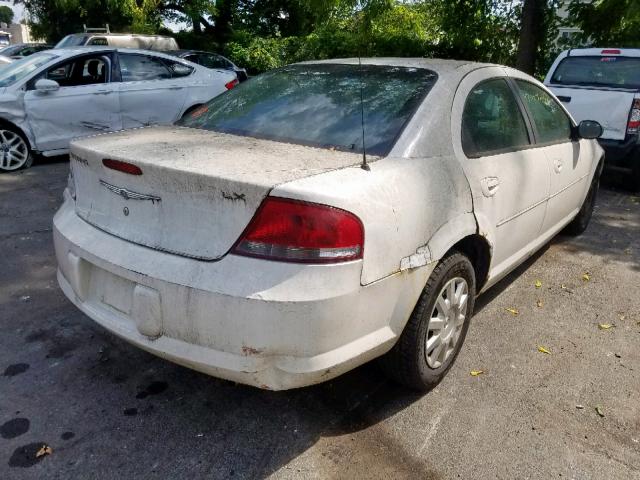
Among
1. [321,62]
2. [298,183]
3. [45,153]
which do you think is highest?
[321,62]

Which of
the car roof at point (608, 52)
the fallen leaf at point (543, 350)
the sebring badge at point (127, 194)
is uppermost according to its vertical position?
the car roof at point (608, 52)

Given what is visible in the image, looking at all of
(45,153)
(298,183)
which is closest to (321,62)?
(298,183)

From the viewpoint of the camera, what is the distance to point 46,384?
9.06ft

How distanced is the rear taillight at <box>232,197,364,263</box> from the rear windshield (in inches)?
253

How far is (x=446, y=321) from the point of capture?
8.95 ft

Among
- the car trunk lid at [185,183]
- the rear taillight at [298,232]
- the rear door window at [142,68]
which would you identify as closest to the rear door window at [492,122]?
the car trunk lid at [185,183]

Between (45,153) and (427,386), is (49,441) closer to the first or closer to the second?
(427,386)

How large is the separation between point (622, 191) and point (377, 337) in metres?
6.30

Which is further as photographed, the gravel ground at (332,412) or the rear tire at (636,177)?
the rear tire at (636,177)

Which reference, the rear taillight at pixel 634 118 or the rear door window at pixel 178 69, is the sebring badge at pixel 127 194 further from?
the rear door window at pixel 178 69

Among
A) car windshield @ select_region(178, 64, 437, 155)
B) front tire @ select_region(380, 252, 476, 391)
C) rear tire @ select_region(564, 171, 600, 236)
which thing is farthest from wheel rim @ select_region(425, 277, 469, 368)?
rear tire @ select_region(564, 171, 600, 236)

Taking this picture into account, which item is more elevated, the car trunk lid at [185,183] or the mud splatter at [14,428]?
the car trunk lid at [185,183]

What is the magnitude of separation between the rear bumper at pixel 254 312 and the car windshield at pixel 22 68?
605 centimetres

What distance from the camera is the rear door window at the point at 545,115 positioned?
12.0 ft
